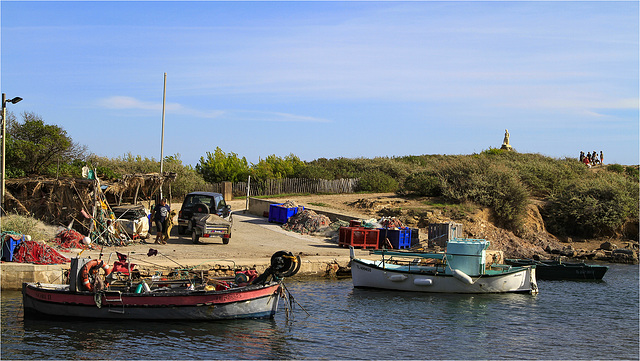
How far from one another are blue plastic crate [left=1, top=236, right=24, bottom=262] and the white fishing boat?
11.1 m

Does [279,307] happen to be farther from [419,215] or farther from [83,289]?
[419,215]

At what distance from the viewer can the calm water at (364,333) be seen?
13148 mm

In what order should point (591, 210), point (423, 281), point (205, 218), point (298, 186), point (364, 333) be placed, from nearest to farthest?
point (364, 333)
point (423, 281)
point (205, 218)
point (591, 210)
point (298, 186)

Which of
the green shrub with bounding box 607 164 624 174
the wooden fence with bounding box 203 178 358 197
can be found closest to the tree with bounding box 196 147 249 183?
the wooden fence with bounding box 203 178 358 197

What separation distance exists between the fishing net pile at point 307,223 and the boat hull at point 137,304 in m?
13.9

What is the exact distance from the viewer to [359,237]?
84.4ft

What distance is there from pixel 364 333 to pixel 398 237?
10813 millimetres

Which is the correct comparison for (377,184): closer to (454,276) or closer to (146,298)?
(454,276)

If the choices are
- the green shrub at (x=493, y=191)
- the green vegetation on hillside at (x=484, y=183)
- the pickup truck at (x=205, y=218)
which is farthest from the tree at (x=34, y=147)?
the green shrub at (x=493, y=191)

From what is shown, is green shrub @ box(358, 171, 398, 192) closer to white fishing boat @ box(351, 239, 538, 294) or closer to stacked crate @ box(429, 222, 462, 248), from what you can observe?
stacked crate @ box(429, 222, 462, 248)

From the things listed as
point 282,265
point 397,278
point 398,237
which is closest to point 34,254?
point 282,265

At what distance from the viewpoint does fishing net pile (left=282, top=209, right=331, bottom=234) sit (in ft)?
96.4

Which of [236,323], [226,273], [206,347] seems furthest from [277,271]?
[226,273]

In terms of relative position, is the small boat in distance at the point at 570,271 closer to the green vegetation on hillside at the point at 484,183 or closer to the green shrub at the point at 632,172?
the green vegetation on hillside at the point at 484,183
